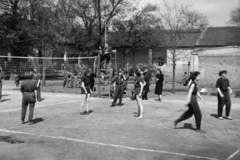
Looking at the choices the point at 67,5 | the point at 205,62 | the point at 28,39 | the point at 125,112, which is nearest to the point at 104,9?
the point at 67,5

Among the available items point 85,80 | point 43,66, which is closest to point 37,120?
point 85,80

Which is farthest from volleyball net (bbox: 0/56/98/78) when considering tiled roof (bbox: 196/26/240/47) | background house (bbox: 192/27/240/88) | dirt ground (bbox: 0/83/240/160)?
tiled roof (bbox: 196/26/240/47)

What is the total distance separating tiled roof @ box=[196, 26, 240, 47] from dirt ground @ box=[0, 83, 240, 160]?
127 feet

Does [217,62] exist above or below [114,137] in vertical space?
above

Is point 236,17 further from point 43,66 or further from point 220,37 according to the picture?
point 43,66

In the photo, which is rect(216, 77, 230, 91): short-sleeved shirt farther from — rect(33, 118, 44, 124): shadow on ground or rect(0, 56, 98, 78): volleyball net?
rect(0, 56, 98, 78): volleyball net

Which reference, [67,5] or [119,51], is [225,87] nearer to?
[67,5]

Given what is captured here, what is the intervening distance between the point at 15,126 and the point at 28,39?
97.1ft

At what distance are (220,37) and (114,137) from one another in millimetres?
46169

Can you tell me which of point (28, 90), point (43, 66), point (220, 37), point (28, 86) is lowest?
point (28, 90)

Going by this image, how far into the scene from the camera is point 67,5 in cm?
3478

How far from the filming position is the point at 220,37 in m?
49.5

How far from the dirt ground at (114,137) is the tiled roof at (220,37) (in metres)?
38.8

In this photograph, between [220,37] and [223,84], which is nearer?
[223,84]
